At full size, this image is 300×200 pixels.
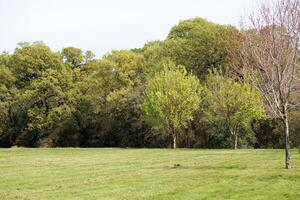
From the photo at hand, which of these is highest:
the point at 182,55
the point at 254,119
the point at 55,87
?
the point at 182,55

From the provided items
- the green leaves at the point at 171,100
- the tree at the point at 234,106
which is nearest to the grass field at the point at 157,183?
the tree at the point at 234,106

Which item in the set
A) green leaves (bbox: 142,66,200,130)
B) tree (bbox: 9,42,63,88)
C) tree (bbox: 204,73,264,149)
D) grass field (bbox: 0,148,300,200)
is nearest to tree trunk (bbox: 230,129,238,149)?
tree (bbox: 204,73,264,149)

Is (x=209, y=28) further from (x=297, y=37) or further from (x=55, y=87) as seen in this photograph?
(x=297, y=37)

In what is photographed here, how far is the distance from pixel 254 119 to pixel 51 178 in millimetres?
34558

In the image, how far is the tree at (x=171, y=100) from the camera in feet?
161

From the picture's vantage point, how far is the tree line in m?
48.8

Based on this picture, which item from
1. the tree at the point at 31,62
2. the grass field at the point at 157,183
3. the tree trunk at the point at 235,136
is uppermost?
the tree at the point at 31,62

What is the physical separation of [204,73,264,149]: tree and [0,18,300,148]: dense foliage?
33cm

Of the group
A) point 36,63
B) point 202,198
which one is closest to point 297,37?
point 202,198

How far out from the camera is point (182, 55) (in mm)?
61125

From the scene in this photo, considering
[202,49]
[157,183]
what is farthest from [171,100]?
[157,183]

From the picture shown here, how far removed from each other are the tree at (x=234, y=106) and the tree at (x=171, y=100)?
232cm

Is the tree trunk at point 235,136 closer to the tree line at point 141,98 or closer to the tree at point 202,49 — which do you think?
the tree line at point 141,98

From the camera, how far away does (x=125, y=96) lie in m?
59.5
